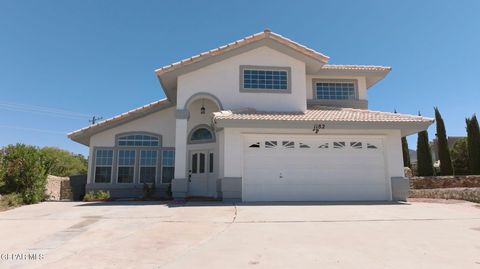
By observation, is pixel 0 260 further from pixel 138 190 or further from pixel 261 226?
pixel 138 190

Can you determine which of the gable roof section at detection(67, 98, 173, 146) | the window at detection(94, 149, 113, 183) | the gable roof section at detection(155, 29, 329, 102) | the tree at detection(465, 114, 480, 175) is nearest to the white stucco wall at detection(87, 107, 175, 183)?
the gable roof section at detection(67, 98, 173, 146)

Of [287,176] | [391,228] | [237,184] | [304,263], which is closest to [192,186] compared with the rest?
[237,184]

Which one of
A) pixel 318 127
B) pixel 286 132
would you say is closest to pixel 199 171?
pixel 286 132

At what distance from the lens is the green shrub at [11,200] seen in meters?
11.6

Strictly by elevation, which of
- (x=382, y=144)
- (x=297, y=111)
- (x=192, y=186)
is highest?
(x=297, y=111)

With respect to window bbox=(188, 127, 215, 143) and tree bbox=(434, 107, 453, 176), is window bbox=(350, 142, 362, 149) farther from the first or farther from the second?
tree bbox=(434, 107, 453, 176)

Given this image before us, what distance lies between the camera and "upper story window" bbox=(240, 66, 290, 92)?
15.1 meters

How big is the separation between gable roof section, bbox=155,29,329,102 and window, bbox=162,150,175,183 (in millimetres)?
4041

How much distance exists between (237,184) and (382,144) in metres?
6.38

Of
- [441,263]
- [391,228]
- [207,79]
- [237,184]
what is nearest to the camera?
[441,263]

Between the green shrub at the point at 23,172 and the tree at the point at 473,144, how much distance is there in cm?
3042

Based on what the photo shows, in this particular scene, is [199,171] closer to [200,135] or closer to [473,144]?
[200,135]

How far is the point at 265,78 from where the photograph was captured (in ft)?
49.9

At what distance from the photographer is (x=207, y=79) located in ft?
48.9
